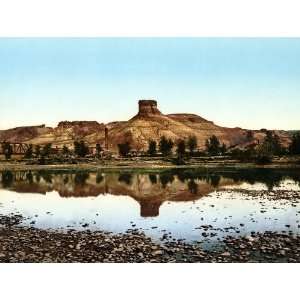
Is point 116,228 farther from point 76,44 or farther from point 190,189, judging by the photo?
point 76,44

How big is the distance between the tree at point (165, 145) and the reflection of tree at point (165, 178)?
0.75 ft

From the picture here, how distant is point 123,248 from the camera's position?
6.21 m

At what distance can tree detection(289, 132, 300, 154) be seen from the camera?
20.9 feet

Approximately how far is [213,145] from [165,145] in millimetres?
527

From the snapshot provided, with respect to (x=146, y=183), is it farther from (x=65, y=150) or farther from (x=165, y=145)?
(x=65, y=150)

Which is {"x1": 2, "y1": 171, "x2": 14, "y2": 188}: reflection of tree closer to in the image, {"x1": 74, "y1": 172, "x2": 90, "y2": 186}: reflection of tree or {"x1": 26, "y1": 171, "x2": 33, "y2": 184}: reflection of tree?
{"x1": 26, "y1": 171, "x2": 33, "y2": 184}: reflection of tree

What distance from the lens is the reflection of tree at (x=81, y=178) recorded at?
6.47 metres

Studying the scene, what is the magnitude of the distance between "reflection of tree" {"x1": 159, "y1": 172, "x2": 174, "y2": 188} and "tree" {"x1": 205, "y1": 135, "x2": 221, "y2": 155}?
505 mm

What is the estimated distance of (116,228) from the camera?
6.34m

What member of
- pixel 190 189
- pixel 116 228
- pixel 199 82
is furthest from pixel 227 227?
pixel 199 82

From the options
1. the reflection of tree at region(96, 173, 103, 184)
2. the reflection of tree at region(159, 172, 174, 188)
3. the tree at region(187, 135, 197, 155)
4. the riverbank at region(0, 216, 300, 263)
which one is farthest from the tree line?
the riverbank at region(0, 216, 300, 263)

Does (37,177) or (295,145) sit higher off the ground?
(295,145)

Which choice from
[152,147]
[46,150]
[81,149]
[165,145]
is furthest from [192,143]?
[46,150]

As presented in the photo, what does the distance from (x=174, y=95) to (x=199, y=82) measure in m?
0.30
